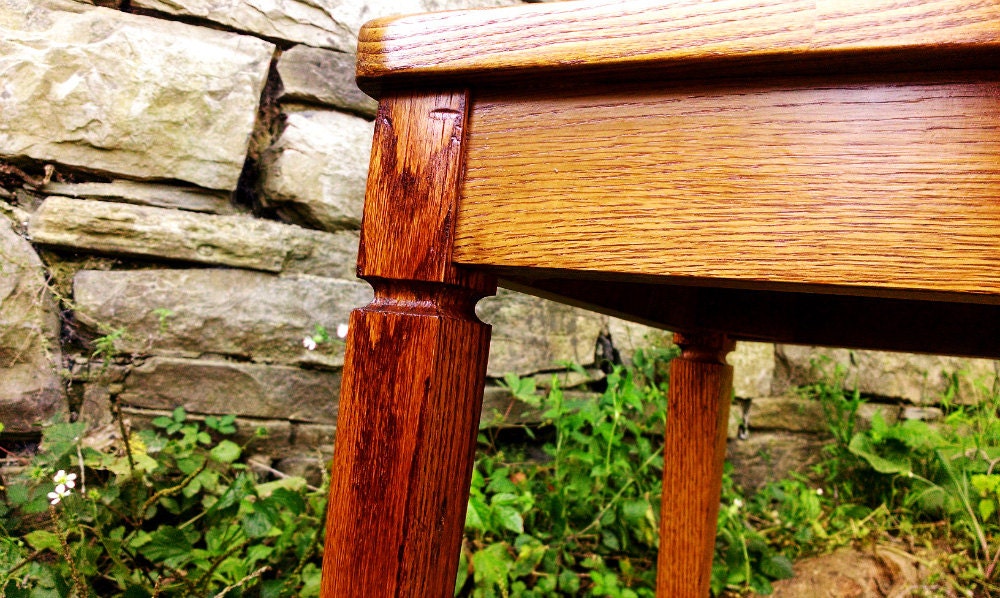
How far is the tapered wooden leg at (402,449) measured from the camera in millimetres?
468

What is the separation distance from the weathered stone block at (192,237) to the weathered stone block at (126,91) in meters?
0.09

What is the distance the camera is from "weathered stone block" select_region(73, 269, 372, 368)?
4.55ft

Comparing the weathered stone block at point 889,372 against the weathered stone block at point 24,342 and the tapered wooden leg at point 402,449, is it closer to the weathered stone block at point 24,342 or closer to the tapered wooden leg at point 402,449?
the tapered wooden leg at point 402,449

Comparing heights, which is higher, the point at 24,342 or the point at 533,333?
the point at 533,333

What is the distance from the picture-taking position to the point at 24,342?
50.6 inches

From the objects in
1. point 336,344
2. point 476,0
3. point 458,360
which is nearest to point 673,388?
point 458,360

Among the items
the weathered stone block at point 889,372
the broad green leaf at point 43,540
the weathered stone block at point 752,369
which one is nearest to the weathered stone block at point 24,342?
the broad green leaf at point 43,540

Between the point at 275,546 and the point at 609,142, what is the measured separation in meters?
1.21

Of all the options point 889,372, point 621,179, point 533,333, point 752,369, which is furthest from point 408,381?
point 889,372

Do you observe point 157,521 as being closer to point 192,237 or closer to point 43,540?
point 43,540

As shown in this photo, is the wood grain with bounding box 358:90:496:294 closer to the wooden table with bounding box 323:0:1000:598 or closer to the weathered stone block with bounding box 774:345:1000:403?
the wooden table with bounding box 323:0:1000:598

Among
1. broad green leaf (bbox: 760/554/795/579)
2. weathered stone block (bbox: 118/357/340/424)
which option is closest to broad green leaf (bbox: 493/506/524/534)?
weathered stone block (bbox: 118/357/340/424)

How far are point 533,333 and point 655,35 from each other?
1.40 meters

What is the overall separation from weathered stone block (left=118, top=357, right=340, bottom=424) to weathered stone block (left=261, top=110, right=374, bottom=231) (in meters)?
0.38
